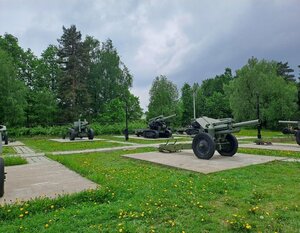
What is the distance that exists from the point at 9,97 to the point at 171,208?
2667 centimetres

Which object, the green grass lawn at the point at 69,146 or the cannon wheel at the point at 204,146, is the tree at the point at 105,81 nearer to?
the green grass lawn at the point at 69,146

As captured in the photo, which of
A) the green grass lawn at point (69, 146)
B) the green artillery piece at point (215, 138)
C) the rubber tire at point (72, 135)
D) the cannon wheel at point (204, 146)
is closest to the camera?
the cannon wheel at point (204, 146)

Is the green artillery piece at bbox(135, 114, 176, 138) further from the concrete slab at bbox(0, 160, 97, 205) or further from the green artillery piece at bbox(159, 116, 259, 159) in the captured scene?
the concrete slab at bbox(0, 160, 97, 205)

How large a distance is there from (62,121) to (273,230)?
35.6m

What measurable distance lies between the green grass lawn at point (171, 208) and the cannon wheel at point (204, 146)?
250cm

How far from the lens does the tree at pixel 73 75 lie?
37.2 metres

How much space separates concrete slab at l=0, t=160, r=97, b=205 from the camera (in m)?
4.75

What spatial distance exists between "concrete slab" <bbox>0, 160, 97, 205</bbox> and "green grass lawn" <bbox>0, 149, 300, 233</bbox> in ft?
1.48

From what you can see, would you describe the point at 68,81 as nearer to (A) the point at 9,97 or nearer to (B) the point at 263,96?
(A) the point at 9,97

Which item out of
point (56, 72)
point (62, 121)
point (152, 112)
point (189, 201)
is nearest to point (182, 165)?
point (189, 201)

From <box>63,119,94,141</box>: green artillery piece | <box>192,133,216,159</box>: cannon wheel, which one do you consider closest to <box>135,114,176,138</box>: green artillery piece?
<box>63,119,94,141</box>: green artillery piece

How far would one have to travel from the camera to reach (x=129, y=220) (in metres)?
3.56

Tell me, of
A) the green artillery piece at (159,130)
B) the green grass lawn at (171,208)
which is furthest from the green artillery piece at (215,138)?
the green artillery piece at (159,130)

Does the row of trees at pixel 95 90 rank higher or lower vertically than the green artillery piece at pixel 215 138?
higher
